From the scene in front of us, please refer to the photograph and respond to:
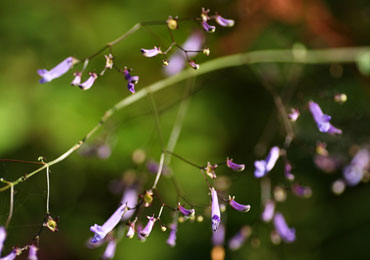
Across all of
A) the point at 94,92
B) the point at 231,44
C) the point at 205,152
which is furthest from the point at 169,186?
the point at 231,44

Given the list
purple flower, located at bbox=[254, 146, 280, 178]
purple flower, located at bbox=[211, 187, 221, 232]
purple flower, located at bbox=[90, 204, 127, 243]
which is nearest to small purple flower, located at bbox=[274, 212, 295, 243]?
purple flower, located at bbox=[254, 146, 280, 178]

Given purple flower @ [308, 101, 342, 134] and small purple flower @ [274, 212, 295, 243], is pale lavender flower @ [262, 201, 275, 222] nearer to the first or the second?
small purple flower @ [274, 212, 295, 243]

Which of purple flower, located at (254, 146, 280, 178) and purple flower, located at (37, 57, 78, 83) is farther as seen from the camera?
purple flower, located at (254, 146, 280, 178)

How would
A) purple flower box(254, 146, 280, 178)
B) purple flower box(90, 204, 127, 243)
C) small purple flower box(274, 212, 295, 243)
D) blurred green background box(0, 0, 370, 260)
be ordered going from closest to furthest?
purple flower box(90, 204, 127, 243), purple flower box(254, 146, 280, 178), small purple flower box(274, 212, 295, 243), blurred green background box(0, 0, 370, 260)

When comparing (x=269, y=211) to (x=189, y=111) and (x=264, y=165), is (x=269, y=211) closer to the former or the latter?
(x=264, y=165)

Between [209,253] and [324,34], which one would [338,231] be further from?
[324,34]

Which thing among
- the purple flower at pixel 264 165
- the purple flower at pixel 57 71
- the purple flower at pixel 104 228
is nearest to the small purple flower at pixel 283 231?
the purple flower at pixel 264 165

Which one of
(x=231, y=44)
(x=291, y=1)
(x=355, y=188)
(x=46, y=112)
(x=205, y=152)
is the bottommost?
(x=355, y=188)

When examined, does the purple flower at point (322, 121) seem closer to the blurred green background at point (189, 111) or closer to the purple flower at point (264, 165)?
the purple flower at point (264, 165)
